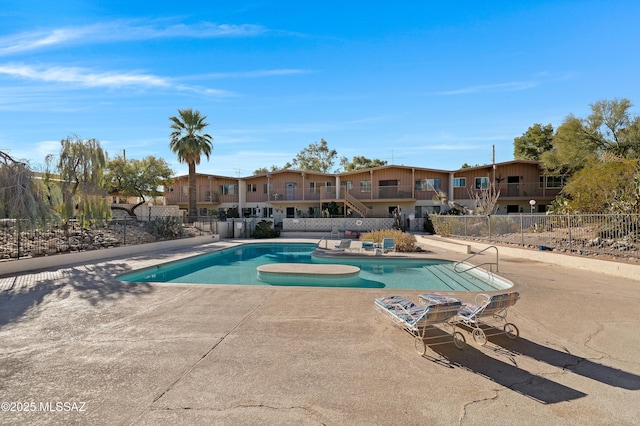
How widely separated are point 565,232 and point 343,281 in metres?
9.89

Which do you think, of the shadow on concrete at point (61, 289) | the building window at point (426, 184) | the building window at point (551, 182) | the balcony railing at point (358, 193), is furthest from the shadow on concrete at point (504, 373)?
the building window at point (551, 182)

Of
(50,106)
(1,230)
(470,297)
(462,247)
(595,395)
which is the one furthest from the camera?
(462,247)

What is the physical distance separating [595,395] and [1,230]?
19.8m

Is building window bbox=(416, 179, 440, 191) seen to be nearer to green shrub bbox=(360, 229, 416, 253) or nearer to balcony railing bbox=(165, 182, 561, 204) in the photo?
balcony railing bbox=(165, 182, 561, 204)

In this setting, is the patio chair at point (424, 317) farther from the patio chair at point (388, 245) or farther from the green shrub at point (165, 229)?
the green shrub at point (165, 229)

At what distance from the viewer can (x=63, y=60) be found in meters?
12.9

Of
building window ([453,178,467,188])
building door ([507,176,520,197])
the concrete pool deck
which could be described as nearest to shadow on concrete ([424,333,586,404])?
the concrete pool deck

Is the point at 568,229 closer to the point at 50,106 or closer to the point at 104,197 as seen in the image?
the point at 104,197

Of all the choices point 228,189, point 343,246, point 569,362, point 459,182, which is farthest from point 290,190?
point 569,362

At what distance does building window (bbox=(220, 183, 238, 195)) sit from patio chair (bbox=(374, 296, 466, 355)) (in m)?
33.4

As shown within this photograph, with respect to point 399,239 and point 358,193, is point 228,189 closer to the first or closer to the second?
point 358,193

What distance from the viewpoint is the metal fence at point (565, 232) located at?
11.5 meters

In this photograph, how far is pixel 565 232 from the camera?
548 inches

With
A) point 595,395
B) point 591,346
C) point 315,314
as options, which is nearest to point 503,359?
point 595,395
